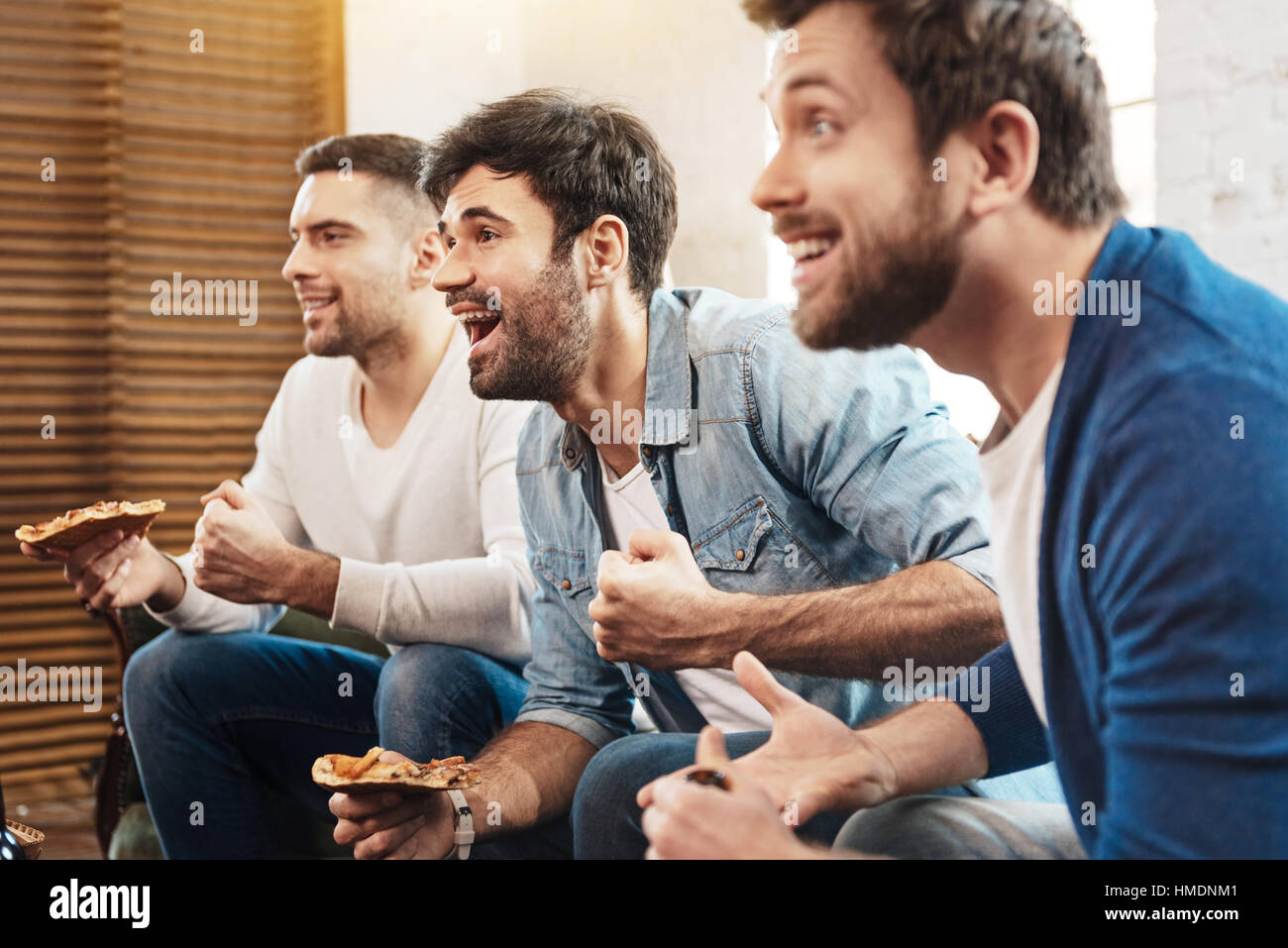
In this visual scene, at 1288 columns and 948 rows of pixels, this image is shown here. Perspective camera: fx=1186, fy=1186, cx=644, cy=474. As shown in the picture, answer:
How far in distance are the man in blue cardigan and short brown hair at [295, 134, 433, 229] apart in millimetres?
1002

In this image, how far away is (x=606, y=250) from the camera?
1295mm

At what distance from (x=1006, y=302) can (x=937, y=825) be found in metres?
0.37

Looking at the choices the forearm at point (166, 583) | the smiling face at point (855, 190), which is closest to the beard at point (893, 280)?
the smiling face at point (855, 190)

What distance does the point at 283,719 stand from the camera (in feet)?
4.79

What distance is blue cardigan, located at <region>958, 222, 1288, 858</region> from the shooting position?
0.63 m

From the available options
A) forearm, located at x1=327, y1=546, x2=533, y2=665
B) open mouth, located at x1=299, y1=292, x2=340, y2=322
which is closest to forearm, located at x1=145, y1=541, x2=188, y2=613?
forearm, located at x1=327, y1=546, x2=533, y2=665

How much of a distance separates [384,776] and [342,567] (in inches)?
17.4

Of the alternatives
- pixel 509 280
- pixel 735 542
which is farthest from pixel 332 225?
pixel 735 542

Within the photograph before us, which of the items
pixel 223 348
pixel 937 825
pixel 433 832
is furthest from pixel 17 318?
pixel 937 825

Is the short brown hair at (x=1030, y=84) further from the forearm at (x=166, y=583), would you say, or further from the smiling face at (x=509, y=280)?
the forearm at (x=166, y=583)

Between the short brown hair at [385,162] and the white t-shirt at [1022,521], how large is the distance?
3.73 feet

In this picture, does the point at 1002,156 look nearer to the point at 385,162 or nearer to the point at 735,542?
the point at 735,542

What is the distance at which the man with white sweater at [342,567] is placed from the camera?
4.42 feet

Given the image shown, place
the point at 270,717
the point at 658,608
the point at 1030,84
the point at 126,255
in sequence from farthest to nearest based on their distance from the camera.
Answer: the point at 126,255 → the point at 270,717 → the point at 658,608 → the point at 1030,84
